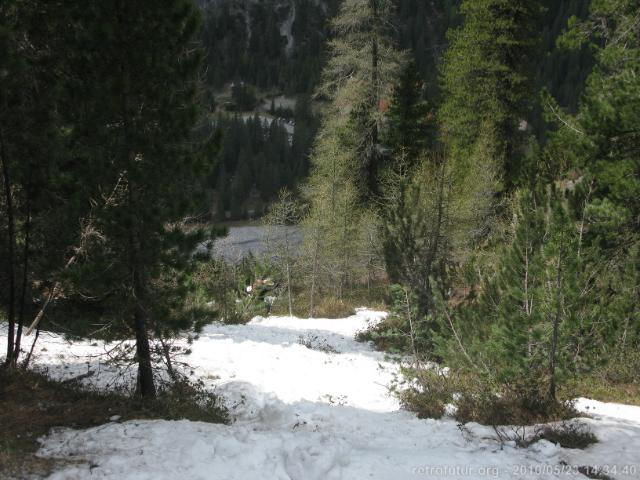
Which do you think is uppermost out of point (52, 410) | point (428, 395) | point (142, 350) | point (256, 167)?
point (256, 167)

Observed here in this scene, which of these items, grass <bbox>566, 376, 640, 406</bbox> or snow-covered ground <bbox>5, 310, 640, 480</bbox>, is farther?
grass <bbox>566, 376, 640, 406</bbox>

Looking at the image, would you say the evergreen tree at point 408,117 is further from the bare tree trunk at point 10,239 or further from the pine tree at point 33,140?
the bare tree trunk at point 10,239

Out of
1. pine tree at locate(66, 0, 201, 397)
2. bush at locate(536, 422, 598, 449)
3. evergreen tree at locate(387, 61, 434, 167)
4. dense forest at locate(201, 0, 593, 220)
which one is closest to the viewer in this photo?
bush at locate(536, 422, 598, 449)

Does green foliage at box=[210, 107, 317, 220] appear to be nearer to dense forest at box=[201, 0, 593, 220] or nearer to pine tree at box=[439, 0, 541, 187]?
dense forest at box=[201, 0, 593, 220]

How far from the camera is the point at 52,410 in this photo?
5824 mm

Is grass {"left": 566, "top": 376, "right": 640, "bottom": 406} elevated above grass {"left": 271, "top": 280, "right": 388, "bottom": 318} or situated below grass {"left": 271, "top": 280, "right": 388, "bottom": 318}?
above

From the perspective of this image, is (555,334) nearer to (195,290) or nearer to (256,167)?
(195,290)

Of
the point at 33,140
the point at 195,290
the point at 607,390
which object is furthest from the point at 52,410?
the point at 607,390

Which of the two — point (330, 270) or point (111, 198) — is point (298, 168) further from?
point (111, 198)

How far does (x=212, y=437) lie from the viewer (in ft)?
17.4

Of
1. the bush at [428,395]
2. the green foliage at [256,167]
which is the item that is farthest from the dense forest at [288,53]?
the bush at [428,395]

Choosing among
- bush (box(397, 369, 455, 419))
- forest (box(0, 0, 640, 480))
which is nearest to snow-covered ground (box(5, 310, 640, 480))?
forest (box(0, 0, 640, 480))

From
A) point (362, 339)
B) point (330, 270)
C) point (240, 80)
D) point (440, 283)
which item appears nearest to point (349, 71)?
point (330, 270)

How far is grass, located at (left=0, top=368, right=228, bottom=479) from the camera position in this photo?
4461mm
